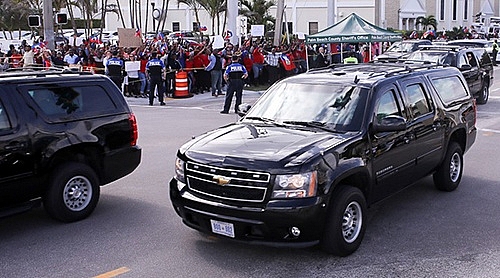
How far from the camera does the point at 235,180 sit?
19.2 feet

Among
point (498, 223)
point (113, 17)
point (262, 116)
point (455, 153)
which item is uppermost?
point (113, 17)

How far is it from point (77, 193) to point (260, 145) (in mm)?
2614

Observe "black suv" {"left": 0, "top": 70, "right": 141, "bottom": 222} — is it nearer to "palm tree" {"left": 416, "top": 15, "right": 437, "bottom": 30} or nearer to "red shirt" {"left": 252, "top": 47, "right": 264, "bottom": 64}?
"red shirt" {"left": 252, "top": 47, "right": 264, "bottom": 64}

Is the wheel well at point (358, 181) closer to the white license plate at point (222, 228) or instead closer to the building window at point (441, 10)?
the white license plate at point (222, 228)

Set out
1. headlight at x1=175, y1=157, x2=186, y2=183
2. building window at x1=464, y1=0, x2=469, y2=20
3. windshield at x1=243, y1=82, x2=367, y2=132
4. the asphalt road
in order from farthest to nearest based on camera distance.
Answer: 1. building window at x1=464, y1=0, x2=469, y2=20
2. windshield at x1=243, y1=82, x2=367, y2=132
3. headlight at x1=175, y1=157, x2=186, y2=183
4. the asphalt road

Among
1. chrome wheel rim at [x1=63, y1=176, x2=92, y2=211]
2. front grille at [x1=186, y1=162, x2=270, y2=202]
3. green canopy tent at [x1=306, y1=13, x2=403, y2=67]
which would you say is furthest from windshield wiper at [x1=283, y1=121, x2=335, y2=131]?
green canopy tent at [x1=306, y1=13, x2=403, y2=67]

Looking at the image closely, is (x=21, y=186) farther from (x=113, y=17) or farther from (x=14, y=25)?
(x=113, y=17)

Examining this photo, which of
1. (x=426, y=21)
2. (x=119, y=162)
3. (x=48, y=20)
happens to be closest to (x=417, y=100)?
(x=119, y=162)

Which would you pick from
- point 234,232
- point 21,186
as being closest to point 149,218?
point 21,186

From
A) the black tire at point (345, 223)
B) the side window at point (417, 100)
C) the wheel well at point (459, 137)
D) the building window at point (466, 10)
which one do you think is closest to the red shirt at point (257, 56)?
the wheel well at point (459, 137)

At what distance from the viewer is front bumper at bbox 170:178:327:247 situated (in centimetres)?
572

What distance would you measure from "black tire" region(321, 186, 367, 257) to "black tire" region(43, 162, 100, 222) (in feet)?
10.1

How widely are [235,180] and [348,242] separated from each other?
131cm

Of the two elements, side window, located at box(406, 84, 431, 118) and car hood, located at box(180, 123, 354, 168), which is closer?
car hood, located at box(180, 123, 354, 168)
